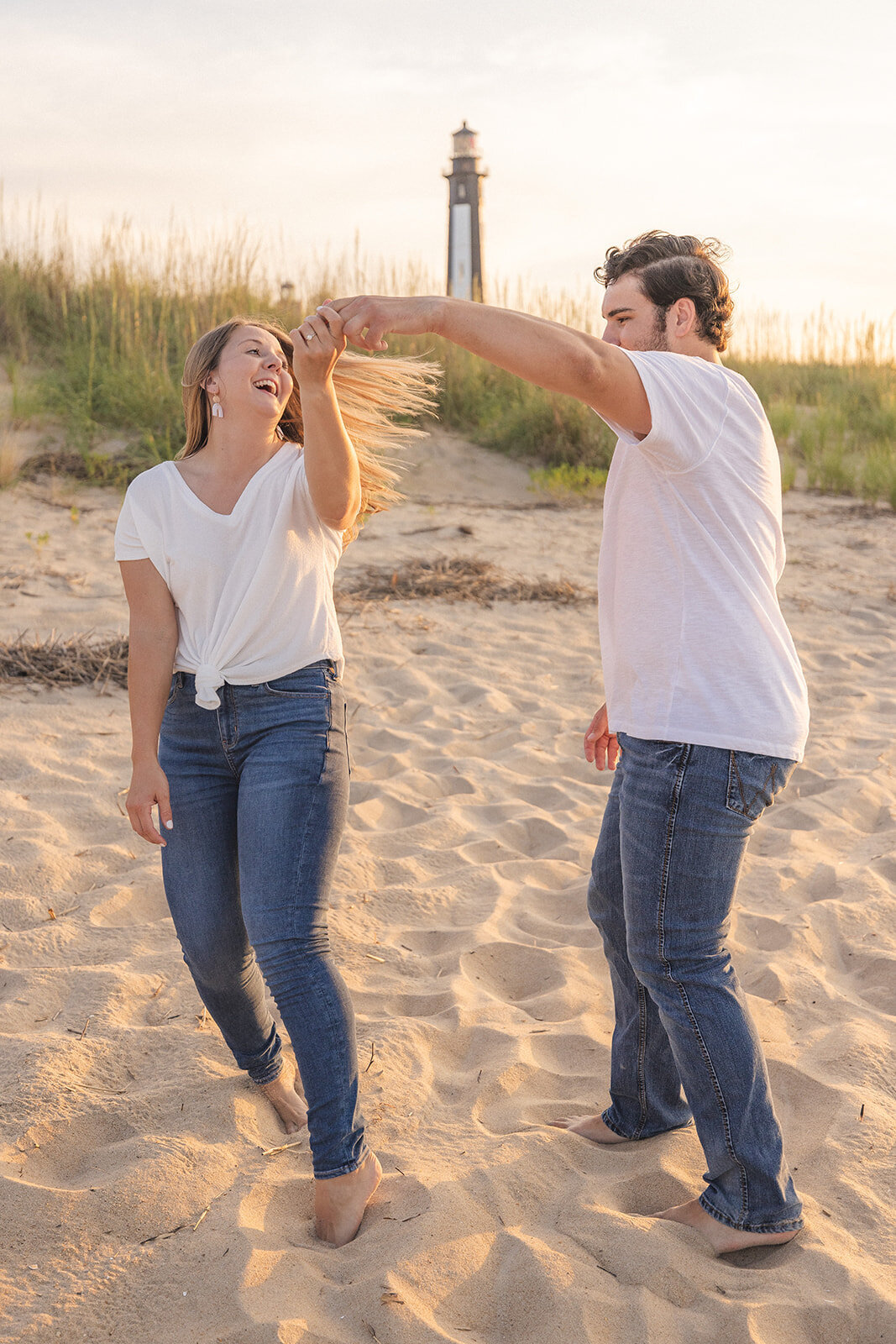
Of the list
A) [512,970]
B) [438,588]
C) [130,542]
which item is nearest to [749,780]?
[130,542]

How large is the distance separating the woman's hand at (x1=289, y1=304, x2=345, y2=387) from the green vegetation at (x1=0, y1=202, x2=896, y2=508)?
6363 mm

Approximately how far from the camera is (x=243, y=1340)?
180cm

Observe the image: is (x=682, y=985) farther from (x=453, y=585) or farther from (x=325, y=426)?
(x=453, y=585)

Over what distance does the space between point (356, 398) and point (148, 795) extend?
111 cm

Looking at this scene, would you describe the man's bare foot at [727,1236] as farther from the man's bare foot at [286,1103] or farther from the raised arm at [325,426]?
Answer: the raised arm at [325,426]

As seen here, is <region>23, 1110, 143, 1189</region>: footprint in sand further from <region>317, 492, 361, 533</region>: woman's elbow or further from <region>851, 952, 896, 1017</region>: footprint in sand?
<region>851, 952, 896, 1017</region>: footprint in sand

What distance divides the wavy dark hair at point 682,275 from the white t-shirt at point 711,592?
165 mm

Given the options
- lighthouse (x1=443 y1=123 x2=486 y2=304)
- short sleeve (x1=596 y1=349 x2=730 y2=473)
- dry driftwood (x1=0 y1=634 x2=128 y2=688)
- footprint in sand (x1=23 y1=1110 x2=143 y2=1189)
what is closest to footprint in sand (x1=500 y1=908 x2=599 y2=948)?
footprint in sand (x1=23 y1=1110 x2=143 y2=1189)

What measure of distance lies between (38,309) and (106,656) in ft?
19.4

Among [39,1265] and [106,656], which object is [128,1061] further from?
[106,656]

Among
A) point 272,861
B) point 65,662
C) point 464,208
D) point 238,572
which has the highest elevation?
point 464,208

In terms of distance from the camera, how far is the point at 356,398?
2.65m

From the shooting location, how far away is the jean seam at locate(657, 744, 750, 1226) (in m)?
1.89

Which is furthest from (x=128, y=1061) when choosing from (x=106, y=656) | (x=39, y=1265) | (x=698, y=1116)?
(x=106, y=656)
